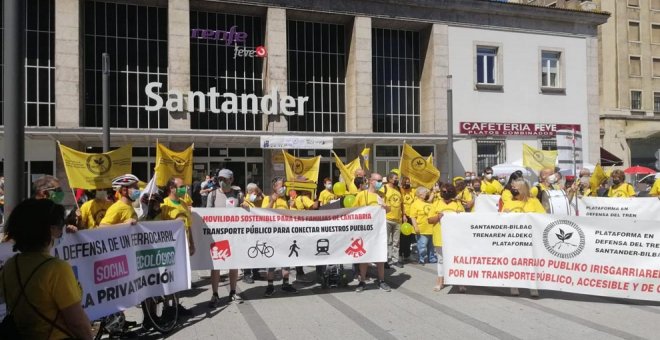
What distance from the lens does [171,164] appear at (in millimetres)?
11195

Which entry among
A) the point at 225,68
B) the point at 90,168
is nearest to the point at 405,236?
the point at 90,168

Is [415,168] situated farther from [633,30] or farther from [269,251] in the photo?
[633,30]

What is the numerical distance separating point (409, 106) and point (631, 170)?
1286cm

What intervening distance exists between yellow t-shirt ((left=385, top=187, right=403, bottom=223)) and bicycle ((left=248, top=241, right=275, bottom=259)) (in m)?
3.77

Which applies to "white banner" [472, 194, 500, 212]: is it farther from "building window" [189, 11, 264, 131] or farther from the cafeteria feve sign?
the cafeteria feve sign

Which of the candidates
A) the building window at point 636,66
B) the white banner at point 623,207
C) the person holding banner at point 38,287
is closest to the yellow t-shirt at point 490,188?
the white banner at point 623,207

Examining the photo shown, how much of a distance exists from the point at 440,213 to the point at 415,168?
14.6 feet

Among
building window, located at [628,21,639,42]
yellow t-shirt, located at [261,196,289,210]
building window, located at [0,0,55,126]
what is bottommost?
yellow t-shirt, located at [261,196,289,210]

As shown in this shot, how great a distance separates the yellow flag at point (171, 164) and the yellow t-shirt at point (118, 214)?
4591mm

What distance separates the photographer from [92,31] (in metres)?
21.4

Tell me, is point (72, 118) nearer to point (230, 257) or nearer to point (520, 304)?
point (230, 257)

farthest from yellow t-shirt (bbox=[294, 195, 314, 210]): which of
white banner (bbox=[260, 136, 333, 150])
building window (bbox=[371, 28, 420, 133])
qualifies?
building window (bbox=[371, 28, 420, 133])

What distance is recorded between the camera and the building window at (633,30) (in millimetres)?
43719

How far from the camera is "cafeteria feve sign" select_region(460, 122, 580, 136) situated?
82.2ft
